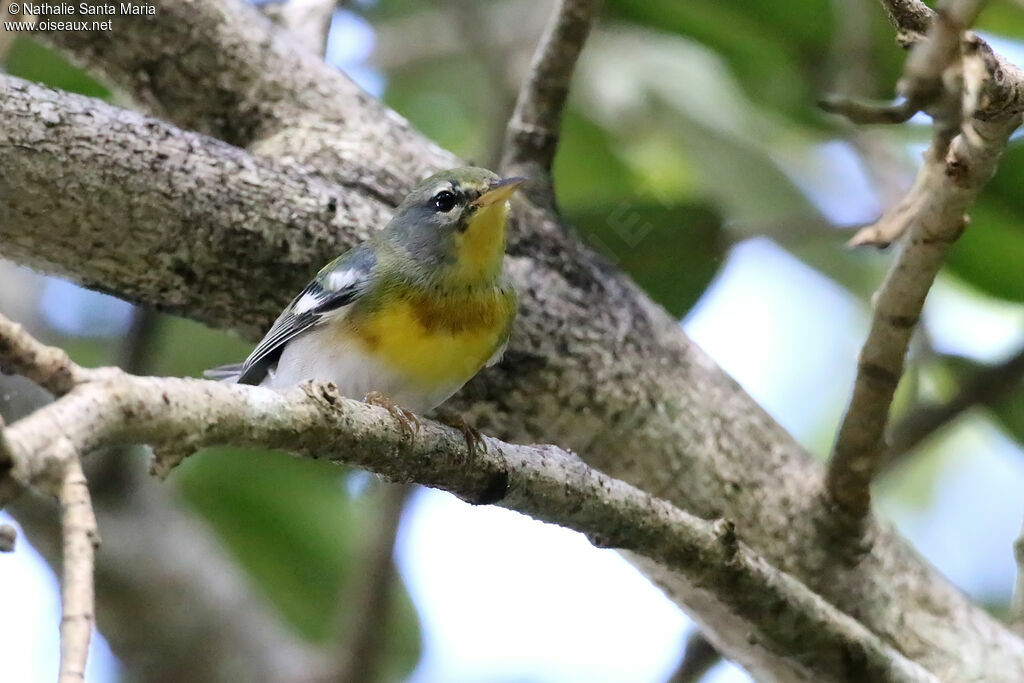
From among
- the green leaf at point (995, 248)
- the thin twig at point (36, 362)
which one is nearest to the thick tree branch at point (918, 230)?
the green leaf at point (995, 248)

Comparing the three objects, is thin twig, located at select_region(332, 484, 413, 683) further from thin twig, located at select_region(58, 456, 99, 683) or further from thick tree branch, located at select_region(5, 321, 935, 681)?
thin twig, located at select_region(58, 456, 99, 683)

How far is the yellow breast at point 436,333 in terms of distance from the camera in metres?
2.81

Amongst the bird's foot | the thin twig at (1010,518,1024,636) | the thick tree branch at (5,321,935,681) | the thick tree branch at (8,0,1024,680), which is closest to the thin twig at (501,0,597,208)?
the thick tree branch at (8,0,1024,680)

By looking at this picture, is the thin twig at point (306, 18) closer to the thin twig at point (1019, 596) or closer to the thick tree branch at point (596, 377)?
the thick tree branch at point (596, 377)

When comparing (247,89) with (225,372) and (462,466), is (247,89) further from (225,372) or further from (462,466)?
(462,466)

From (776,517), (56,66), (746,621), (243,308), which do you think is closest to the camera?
(746,621)

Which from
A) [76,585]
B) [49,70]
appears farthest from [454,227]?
[76,585]

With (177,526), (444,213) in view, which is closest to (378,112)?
(444,213)

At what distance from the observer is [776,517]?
10.1ft

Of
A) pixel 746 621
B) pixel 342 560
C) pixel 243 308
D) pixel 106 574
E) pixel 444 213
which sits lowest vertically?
pixel 342 560

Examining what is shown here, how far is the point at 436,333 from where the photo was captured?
2.89 metres

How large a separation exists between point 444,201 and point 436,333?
18.2 inches

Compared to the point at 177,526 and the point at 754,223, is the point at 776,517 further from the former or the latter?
the point at 177,526

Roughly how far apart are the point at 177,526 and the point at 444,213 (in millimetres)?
1843
